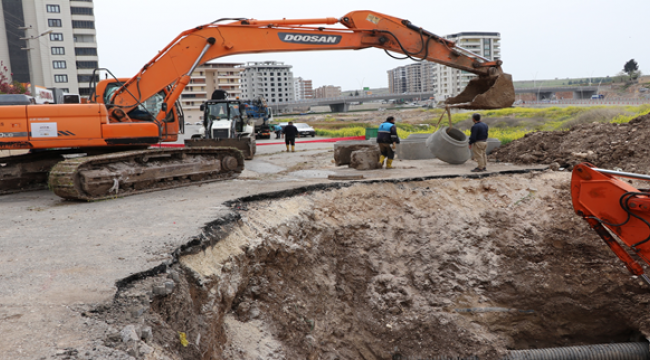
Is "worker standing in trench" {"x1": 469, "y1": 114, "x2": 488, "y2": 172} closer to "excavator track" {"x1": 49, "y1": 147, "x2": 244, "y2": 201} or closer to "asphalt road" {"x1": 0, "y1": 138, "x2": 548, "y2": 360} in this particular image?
"asphalt road" {"x1": 0, "y1": 138, "x2": 548, "y2": 360}

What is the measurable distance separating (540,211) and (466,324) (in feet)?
8.78

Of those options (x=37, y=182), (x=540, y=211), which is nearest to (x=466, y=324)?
(x=540, y=211)

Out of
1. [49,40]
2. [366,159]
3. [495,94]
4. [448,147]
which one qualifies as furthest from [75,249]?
[49,40]

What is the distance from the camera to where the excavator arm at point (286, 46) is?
9039mm

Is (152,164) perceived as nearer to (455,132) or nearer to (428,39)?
(428,39)

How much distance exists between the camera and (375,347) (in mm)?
7348

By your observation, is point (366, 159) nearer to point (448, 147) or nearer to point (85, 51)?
point (448, 147)

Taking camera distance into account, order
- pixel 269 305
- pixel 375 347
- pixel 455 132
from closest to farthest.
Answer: pixel 269 305 → pixel 375 347 → pixel 455 132

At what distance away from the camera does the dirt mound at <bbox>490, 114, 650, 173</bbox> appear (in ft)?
35.7

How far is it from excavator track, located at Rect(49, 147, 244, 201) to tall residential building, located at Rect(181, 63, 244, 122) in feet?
252

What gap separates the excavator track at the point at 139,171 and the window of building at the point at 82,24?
6910cm

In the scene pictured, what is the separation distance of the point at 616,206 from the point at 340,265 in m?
4.09

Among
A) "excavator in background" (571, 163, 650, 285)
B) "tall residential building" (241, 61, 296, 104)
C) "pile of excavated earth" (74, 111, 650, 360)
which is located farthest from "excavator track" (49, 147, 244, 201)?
"tall residential building" (241, 61, 296, 104)

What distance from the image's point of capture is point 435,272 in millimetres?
8000
